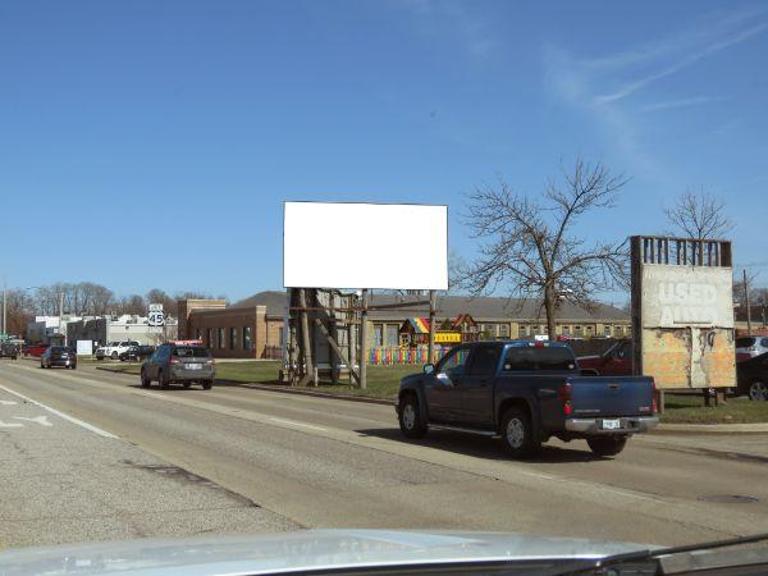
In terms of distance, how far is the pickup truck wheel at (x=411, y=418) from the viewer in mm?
15117

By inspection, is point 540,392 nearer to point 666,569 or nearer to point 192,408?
point 666,569

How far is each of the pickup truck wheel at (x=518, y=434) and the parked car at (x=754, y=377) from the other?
11687mm

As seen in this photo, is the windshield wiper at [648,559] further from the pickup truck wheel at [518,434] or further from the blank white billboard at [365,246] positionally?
the blank white billboard at [365,246]

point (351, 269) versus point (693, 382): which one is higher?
point (351, 269)

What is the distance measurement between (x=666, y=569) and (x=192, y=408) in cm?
2025

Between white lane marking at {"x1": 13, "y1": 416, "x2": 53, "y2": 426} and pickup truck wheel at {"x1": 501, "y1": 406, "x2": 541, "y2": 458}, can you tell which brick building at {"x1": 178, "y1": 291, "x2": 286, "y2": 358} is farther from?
pickup truck wheel at {"x1": 501, "y1": 406, "x2": 541, "y2": 458}

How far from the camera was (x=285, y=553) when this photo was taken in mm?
3127

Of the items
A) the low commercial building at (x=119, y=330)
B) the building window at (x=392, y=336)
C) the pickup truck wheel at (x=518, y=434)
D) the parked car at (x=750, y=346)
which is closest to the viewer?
the pickup truck wheel at (x=518, y=434)

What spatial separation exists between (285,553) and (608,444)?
11077 mm

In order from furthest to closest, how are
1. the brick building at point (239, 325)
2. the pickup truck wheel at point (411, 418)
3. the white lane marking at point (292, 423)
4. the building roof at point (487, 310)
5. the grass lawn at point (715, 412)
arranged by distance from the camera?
the building roof at point (487, 310)
the brick building at point (239, 325)
the grass lawn at point (715, 412)
the white lane marking at point (292, 423)
the pickup truck wheel at point (411, 418)

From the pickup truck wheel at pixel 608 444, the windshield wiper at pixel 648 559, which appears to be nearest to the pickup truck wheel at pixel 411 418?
the pickup truck wheel at pixel 608 444

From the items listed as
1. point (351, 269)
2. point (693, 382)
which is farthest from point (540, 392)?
point (351, 269)

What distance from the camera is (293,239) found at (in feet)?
106

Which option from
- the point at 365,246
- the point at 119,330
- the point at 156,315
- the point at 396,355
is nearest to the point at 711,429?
the point at 365,246
